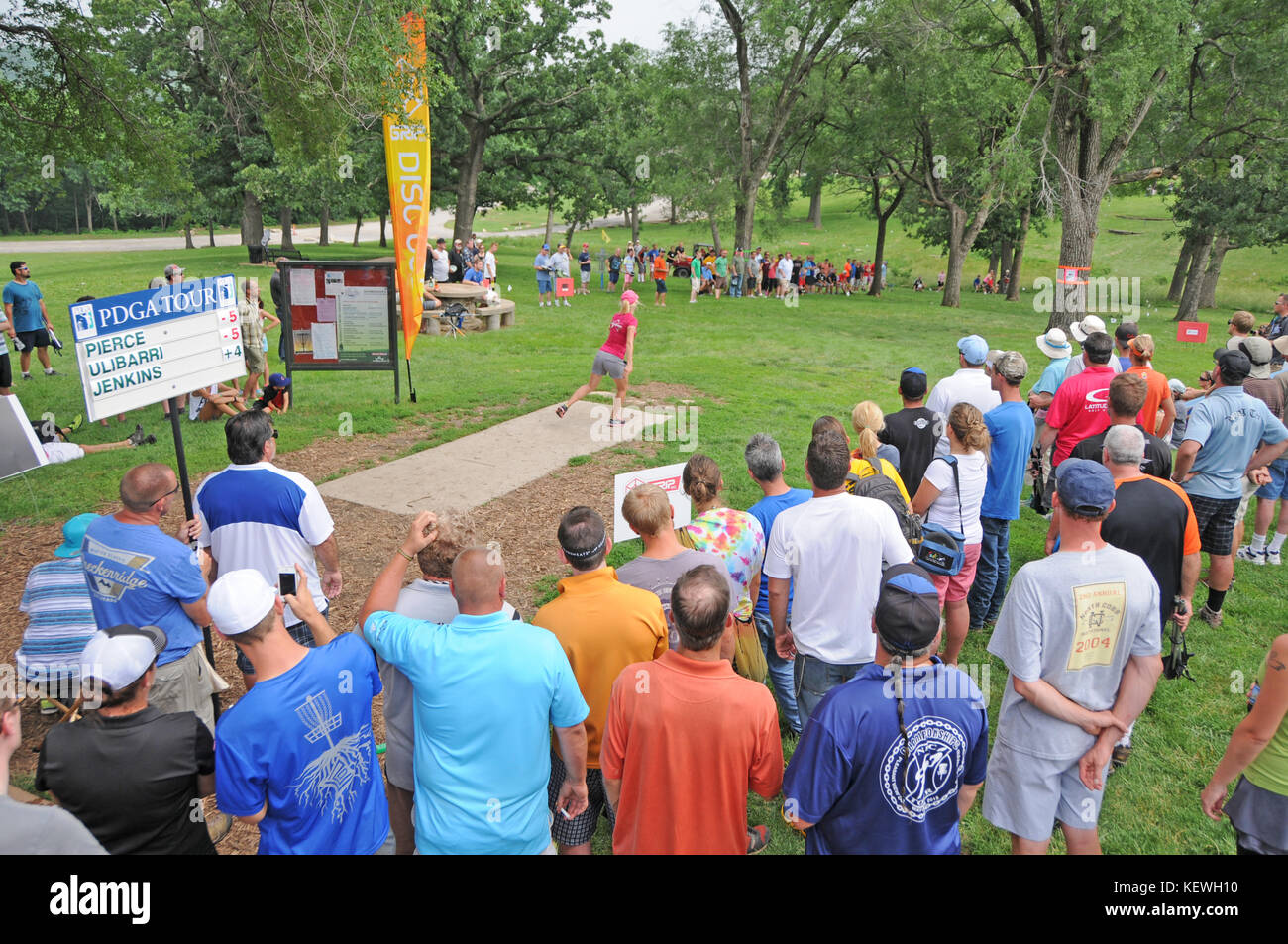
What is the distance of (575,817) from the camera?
3.47 meters

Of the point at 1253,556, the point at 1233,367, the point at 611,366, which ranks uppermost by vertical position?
the point at 1233,367

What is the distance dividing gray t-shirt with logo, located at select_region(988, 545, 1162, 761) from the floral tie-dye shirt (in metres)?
1.30

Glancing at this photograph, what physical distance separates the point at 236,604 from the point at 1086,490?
10.7 feet

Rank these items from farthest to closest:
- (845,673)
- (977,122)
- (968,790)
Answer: (977,122) → (845,673) → (968,790)

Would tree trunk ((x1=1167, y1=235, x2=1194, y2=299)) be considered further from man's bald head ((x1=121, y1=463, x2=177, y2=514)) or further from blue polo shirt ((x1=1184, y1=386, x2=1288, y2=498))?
man's bald head ((x1=121, y1=463, x2=177, y2=514))

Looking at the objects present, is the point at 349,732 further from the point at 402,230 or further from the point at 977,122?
the point at 977,122

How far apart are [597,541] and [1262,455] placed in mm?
5970

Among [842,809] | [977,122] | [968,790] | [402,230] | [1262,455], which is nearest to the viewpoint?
[842,809]

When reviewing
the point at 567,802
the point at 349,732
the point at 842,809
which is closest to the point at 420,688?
the point at 349,732

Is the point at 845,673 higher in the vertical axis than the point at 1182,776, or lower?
higher

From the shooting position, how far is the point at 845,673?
410 centimetres

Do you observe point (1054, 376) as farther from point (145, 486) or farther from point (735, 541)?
point (145, 486)

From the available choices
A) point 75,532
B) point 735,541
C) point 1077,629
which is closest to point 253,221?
point 75,532

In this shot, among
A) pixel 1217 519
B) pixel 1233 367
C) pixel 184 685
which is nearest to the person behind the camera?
pixel 184 685
